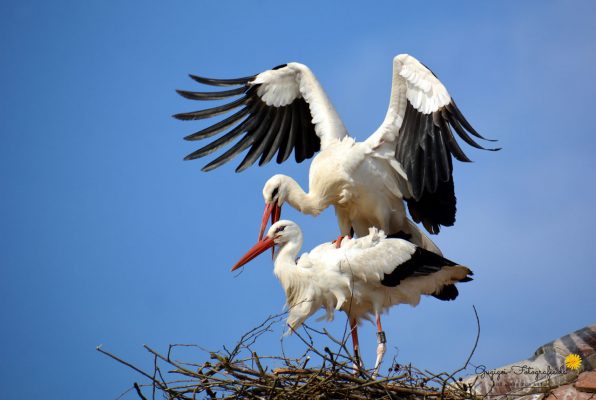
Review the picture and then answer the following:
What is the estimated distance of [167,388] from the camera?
4816 millimetres

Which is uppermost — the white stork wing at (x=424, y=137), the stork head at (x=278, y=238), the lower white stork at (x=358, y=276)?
the white stork wing at (x=424, y=137)

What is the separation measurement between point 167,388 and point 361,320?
161cm

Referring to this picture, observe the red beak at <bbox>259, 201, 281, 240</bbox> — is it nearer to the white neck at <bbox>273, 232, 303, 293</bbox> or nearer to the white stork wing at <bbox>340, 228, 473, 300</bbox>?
the white neck at <bbox>273, 232, 303, 293</bbox>

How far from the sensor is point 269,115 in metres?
7.86

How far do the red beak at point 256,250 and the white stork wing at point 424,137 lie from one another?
1.13m

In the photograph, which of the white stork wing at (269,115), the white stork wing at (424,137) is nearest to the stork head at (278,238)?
the white stork wing at (424,137)

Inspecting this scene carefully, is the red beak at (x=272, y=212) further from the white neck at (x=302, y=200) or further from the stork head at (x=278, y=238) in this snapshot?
the stork head at (x=278, y=238)

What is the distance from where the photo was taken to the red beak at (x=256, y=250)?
6211 millimetres

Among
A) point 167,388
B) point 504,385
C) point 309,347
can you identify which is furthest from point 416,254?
point 167,388

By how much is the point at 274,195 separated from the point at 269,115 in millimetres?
1108

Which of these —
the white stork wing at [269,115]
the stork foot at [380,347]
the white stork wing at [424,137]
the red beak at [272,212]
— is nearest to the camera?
the stork foot at [380,347]

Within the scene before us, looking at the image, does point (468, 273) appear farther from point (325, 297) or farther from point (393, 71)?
point (393, 71)

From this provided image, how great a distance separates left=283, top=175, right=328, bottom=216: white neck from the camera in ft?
22.9

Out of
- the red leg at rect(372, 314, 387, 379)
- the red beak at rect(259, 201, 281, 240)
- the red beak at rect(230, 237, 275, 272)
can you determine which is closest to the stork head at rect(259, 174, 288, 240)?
the red beak at rect(259, 201, 281, 240)
